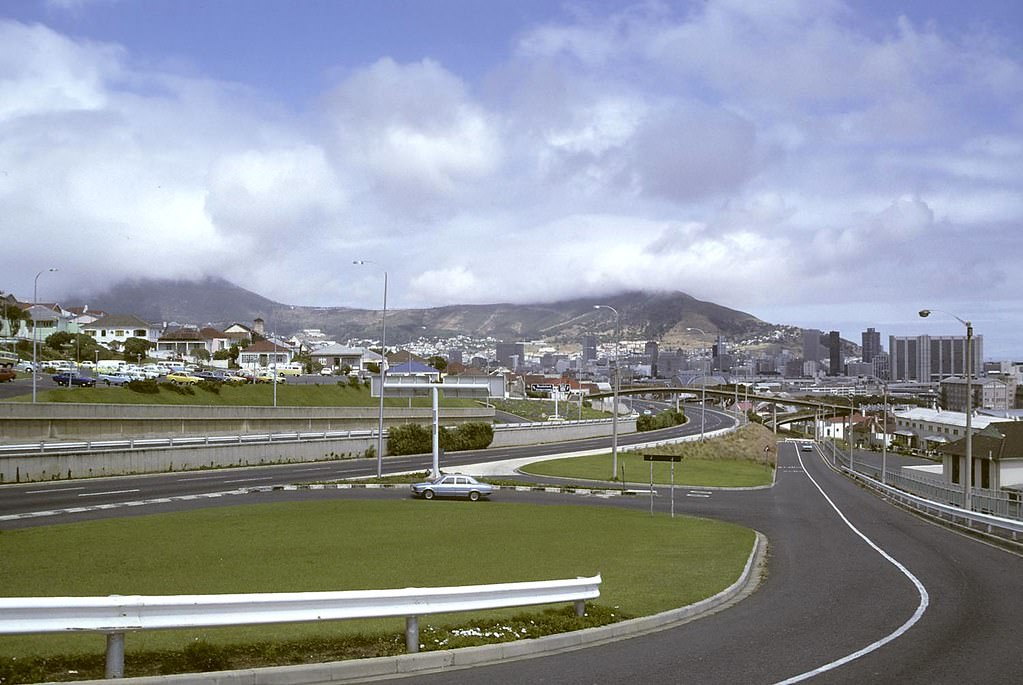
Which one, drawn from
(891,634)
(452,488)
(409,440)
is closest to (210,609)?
(891,634)

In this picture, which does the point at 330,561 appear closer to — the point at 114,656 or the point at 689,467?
the point at 114,656

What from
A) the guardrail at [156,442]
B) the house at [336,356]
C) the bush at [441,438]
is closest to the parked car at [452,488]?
the guardrail at [156,442]

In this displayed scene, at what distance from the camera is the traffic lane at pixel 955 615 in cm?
1173

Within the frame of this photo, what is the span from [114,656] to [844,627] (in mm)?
10562

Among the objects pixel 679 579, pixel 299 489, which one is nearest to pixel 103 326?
pixel 299 489

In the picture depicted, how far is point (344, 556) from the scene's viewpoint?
22844 millimetres

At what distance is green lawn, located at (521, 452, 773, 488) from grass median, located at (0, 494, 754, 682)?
21512 millimetres

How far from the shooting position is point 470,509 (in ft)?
125

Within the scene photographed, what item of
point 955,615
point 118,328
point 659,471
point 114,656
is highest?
point 118,328

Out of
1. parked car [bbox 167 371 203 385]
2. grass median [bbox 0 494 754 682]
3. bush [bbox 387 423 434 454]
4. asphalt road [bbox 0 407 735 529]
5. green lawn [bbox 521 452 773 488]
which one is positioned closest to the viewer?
grass median [bbox 0 494 754 682]

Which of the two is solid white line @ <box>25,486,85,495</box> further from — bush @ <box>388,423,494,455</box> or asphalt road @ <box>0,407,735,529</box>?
bush @ <box>388,423,494,455</box>

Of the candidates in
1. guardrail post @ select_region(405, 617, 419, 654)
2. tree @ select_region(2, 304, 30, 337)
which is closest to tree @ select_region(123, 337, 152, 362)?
tree @ select_region(2, 304, 30, 337)

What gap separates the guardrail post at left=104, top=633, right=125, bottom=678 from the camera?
955 centimetres

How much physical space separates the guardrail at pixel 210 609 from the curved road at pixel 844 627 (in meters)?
1.04
